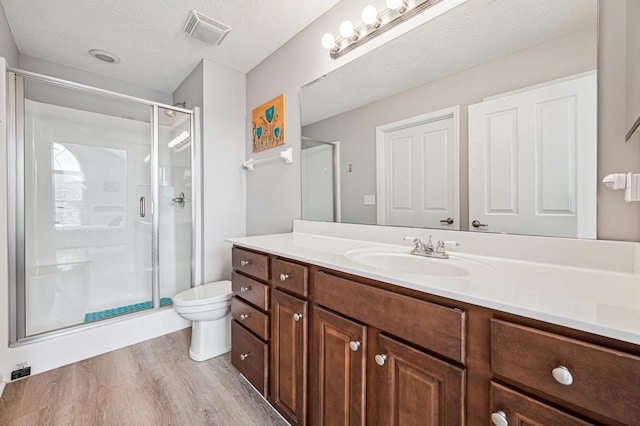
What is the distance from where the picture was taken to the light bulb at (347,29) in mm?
1550

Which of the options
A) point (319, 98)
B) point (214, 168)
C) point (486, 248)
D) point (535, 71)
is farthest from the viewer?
point (214, 168)

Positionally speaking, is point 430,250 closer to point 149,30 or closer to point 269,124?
point 269,124

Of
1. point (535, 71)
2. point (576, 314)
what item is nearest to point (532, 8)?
point (535, 71)

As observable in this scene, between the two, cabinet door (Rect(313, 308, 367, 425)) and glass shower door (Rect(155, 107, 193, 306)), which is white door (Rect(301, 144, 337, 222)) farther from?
glass shower door (Rect(155, 107, 193, 306))

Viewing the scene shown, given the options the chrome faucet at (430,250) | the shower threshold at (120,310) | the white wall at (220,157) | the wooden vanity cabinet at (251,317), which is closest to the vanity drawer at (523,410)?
the chrome faucet at (430,250)

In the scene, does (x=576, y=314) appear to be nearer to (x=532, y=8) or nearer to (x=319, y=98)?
(x=532, y=8)

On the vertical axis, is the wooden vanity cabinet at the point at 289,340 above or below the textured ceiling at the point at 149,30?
below

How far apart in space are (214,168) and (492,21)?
2.16 meters

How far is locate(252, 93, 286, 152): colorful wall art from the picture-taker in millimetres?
2148

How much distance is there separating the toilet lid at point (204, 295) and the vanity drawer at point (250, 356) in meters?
0.27

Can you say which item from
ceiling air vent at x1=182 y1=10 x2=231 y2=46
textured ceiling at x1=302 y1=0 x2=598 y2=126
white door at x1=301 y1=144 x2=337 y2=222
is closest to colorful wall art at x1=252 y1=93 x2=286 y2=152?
white door at x1=301 y1=144 x2=337 y2=222

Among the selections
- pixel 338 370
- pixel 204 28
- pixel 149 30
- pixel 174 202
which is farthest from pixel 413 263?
pixel 149 30

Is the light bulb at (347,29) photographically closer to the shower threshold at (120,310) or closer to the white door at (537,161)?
the white door at (537,161)

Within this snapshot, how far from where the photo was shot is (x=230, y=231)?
8.33ft
